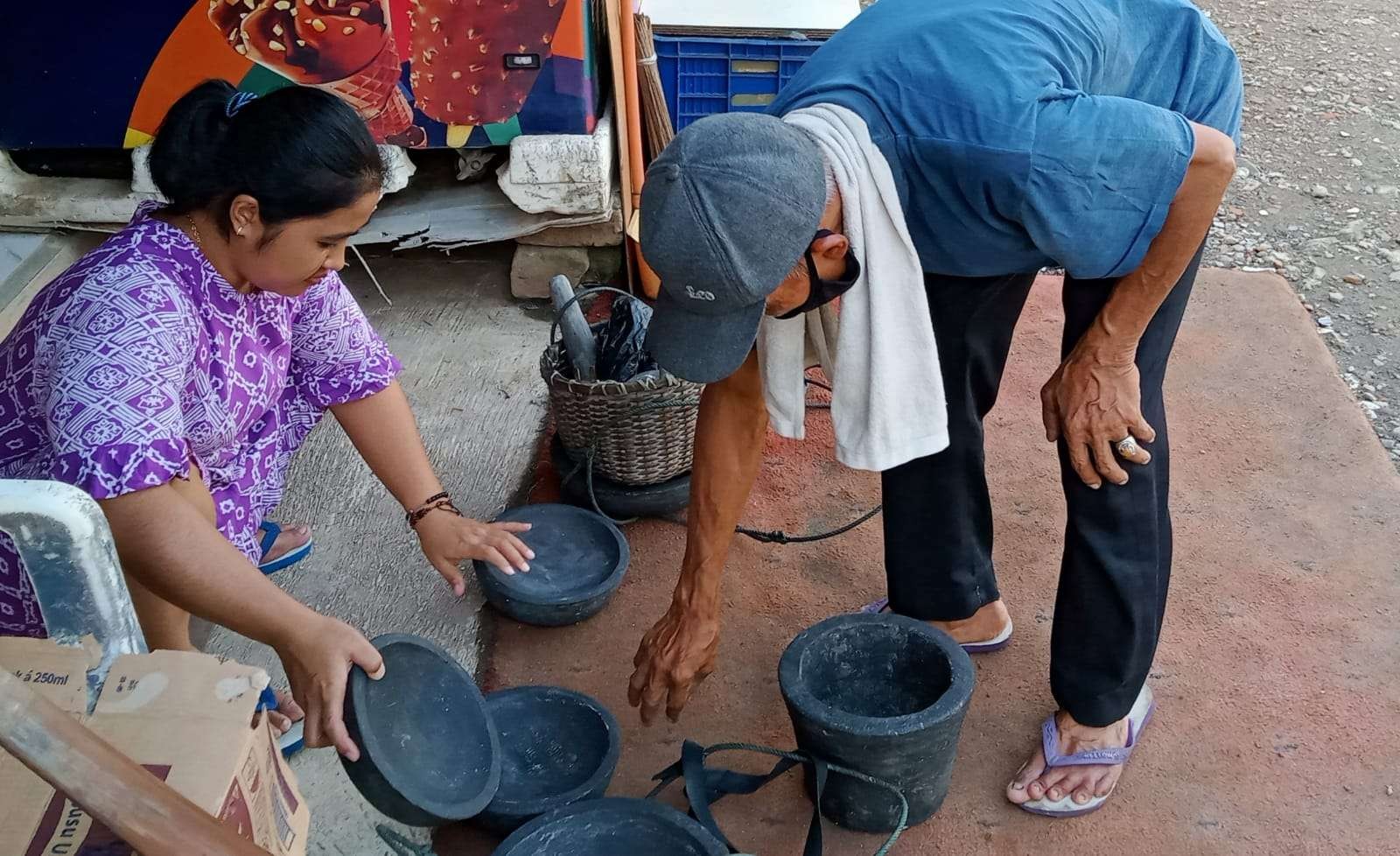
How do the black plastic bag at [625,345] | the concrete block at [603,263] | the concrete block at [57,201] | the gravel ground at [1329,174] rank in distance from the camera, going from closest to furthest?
1. the black plastic bag at [625,345]
2. the concrete block at [57,201]
3. the gravel ground at [1329,174]
4. the concrete block at [603,263]

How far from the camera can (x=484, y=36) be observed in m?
3.31

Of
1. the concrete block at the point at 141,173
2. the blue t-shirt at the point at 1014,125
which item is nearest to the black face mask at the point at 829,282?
the blue t-shirt at the point at 1014,125

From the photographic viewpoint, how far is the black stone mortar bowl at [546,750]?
199 centimetres

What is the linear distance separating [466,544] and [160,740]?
0.97 metres

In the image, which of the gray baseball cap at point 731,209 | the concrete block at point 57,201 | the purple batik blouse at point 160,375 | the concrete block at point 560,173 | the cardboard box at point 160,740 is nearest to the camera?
the cardboard box at point 160,740

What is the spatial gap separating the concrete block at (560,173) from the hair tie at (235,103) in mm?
1730

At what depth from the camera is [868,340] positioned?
1.67 meters

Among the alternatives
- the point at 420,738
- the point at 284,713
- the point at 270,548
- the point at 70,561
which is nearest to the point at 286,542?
the point at 270,548

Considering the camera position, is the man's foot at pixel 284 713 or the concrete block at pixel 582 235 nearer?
the man's foot at pixel 284 713

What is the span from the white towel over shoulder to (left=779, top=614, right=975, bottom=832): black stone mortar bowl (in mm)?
475

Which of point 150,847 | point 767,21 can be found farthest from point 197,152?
point 767,21

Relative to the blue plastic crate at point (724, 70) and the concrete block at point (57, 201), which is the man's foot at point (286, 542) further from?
the blue plastic crate at point (724, 70)

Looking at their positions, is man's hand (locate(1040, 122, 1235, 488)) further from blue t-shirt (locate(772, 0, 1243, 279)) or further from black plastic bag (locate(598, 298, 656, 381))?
black plastic bag (locate(598, 298, 656, 381))

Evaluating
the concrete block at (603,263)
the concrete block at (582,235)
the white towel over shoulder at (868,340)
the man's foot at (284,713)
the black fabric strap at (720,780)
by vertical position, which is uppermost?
the white towel over shoulder at (868,340)
